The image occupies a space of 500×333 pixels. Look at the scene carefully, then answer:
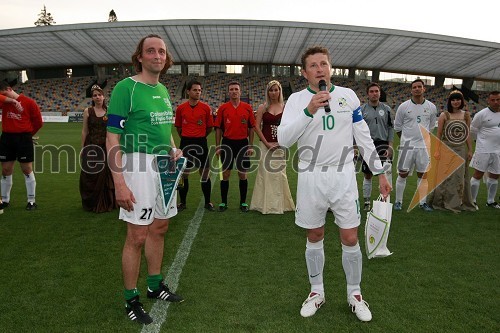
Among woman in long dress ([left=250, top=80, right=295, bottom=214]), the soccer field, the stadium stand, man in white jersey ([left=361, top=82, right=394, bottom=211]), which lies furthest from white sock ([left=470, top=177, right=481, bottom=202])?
the stadium stand

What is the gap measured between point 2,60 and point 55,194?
4750 cm

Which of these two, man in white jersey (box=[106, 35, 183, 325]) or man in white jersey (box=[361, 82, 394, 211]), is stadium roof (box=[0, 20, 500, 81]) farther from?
man in white jersey (box=[106, 35, 183, 325])

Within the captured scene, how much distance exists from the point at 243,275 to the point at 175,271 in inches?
28.1

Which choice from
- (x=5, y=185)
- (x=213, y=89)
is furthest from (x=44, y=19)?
(x=5, y=185)

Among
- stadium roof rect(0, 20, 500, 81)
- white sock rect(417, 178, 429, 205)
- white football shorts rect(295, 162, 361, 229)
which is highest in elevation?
stadium roof rect(0, 20, 500, 81)

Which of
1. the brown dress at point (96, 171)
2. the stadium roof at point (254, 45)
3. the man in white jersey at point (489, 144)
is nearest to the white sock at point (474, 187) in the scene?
the man in white jersey at point (489, 144)

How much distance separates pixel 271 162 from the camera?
6352 mm

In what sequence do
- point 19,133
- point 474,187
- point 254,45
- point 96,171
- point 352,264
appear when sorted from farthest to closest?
1. point 254,45
2. point 474,187
3. point 96,171
4. point 19,133
5. point 352,264

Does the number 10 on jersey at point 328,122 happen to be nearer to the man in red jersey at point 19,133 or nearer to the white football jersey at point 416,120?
the white football jersey at point 416,120

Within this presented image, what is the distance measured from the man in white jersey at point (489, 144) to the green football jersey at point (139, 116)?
5843 mm

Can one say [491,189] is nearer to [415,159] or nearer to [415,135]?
[415,159]

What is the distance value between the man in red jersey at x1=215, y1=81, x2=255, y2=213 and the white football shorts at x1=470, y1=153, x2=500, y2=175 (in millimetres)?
3986

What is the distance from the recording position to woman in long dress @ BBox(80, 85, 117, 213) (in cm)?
621

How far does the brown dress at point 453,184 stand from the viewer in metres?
6.41
